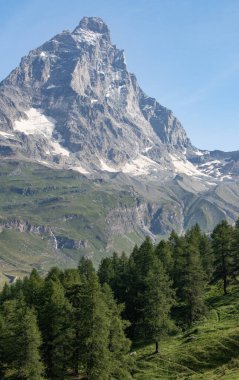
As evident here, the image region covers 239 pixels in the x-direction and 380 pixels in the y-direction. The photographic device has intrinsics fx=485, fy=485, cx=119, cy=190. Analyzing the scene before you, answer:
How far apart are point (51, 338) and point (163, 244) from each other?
36.4 m

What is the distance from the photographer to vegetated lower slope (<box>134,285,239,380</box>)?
6400 centimetres

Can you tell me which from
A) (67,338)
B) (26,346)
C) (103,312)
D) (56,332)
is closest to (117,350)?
(103,312)

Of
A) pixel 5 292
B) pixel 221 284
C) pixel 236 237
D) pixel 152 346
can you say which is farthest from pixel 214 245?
pixel 5 292

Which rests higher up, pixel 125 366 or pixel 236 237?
pixel 236 237

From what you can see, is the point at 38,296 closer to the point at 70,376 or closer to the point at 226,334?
the point at 70,376

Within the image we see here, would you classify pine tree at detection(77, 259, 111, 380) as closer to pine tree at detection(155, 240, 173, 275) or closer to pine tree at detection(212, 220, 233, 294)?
pine tree at detection(155, 240, 173, 275)

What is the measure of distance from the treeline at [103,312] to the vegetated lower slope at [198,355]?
235 centimetres

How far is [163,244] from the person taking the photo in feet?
331

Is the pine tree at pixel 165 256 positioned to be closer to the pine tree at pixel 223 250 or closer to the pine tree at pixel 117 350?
the pine tree at pixel 223 250

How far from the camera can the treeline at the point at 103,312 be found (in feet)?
212

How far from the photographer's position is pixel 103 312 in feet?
213

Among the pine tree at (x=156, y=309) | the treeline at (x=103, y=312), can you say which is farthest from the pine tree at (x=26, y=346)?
the pine tree at (x=156, y=309)

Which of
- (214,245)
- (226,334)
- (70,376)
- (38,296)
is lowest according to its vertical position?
(70,376)

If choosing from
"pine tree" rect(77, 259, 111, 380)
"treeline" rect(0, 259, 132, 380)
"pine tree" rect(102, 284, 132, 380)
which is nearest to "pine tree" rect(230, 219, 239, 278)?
"treeline" rect(0, 259, 132, 380)
